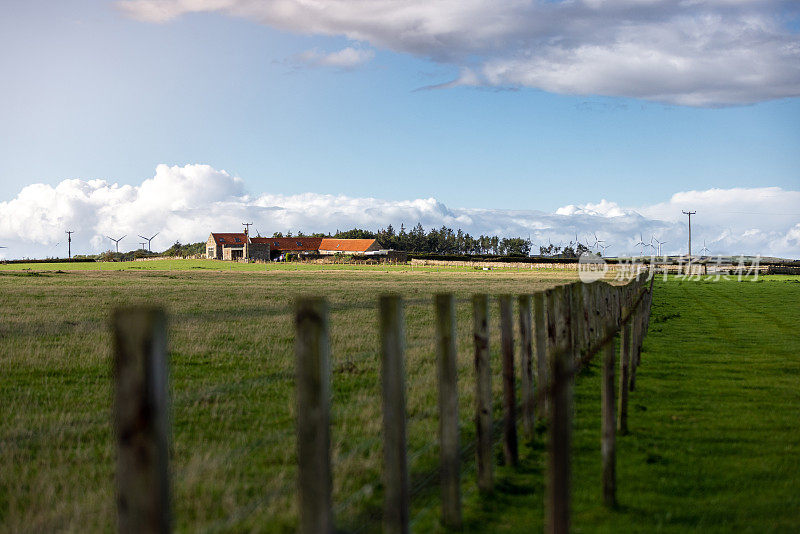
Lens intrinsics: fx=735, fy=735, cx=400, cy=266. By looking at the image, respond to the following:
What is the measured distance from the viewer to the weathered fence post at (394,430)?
4727mm

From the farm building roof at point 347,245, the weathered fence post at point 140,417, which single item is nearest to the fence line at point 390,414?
the weathered fence post at point 140,417

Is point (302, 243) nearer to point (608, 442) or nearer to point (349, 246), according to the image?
point (349, 246)

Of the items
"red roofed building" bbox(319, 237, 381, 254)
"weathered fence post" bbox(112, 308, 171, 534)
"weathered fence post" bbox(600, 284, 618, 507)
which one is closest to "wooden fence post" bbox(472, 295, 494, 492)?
"weathered fence post" bbox(600, 284, 618, 507)

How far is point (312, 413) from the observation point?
359cm

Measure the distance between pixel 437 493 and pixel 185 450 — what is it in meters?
2.73

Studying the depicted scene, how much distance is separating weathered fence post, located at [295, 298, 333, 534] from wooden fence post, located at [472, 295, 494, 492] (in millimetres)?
2955

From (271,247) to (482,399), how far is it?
17115cm

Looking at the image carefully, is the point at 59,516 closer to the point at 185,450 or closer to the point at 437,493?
the point at 185,450

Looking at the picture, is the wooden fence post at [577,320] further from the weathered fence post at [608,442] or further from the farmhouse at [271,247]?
the farmhouse at [271,247]

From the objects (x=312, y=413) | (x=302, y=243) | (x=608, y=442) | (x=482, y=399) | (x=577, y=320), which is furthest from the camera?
(x=302, y=243)

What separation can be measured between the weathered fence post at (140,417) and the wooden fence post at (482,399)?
4.00m

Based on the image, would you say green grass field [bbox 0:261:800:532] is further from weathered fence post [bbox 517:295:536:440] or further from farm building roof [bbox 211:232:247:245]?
farm building roof [bbox 211:232:247:245]

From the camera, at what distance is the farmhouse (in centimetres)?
16562

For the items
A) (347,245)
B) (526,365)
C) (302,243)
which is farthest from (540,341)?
(302,243)
